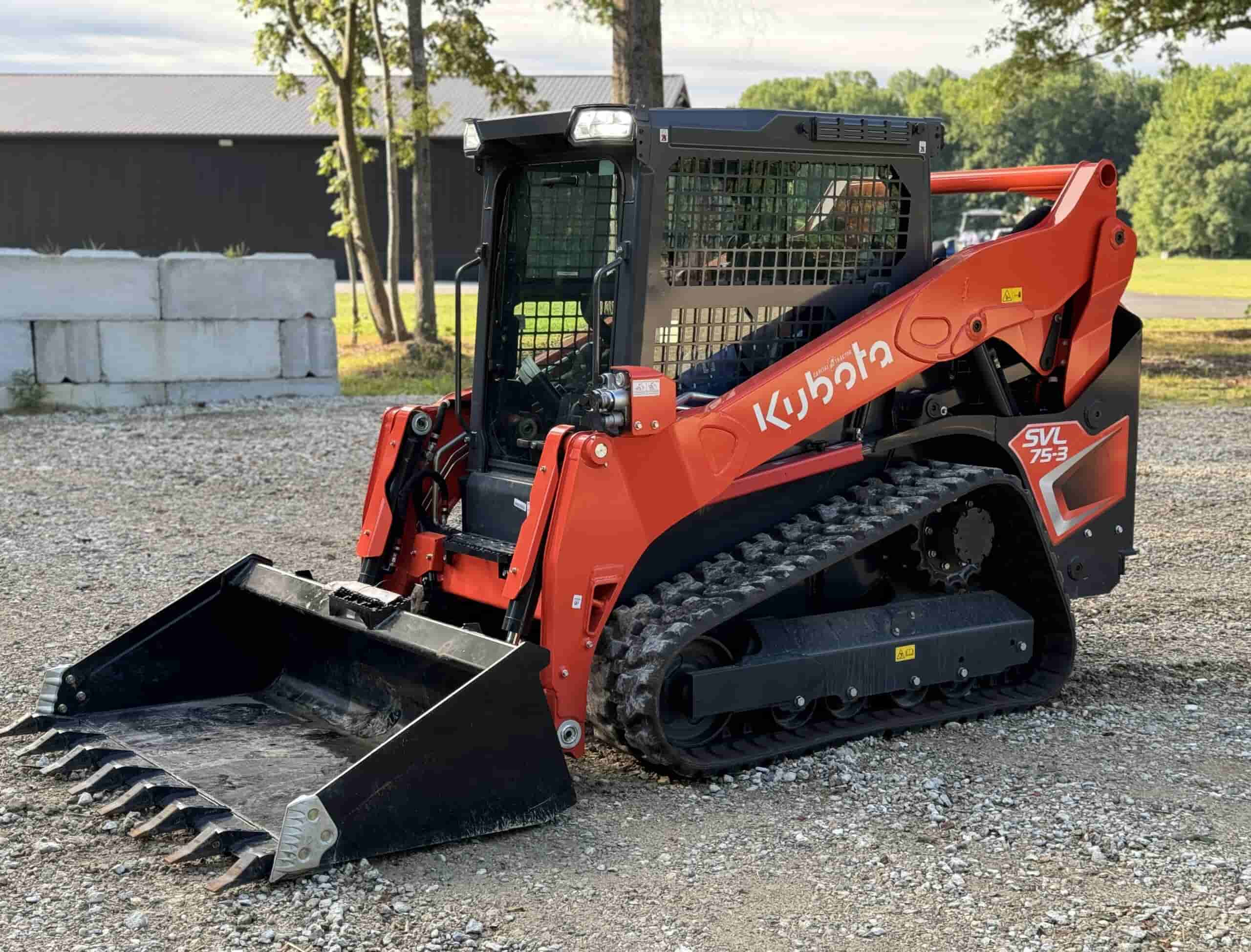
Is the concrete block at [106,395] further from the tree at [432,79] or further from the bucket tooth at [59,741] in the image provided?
the bucket tooth at [59,741]

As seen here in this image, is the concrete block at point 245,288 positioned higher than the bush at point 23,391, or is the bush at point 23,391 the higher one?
the concrete block at point 245,288

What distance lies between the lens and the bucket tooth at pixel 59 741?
5195mm

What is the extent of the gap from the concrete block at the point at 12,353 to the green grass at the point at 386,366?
323cm

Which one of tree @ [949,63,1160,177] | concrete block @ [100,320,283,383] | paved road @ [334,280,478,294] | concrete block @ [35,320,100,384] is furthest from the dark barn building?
tree @ [949,63,1160,177]

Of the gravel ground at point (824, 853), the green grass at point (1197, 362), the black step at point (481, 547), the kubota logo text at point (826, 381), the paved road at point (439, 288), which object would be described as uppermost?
the paved road at point (439, 288)

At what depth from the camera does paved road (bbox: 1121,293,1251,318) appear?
88.6 ft

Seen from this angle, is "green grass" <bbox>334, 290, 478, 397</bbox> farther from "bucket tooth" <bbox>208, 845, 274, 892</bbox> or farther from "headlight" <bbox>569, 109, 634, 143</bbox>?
"bucket tooth" <bbox>208, 845, 274, 892</bbox>

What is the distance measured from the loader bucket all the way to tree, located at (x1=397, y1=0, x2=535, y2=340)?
13.6 meters

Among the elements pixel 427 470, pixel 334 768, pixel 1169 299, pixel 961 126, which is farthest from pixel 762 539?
pixel 961 126

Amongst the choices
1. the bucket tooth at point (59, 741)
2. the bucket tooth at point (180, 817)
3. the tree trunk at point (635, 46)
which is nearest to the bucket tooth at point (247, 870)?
the bucket tooth at point (180, 817)

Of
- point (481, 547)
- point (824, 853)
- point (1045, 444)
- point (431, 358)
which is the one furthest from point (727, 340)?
point (431, 358)

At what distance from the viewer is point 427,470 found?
5.84 meters

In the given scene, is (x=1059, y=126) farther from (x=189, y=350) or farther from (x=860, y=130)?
(x=860, y=130)

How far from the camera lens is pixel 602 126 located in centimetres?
514
